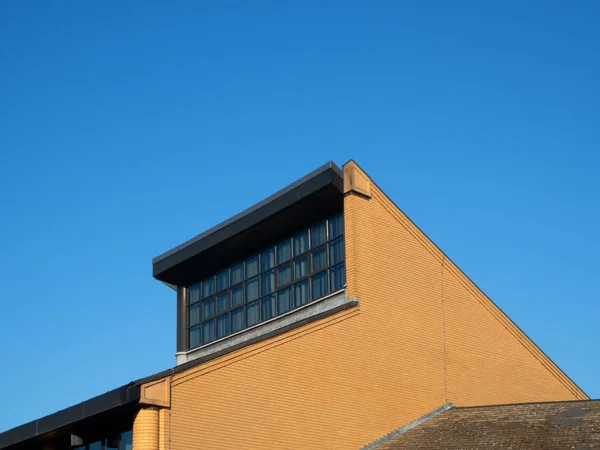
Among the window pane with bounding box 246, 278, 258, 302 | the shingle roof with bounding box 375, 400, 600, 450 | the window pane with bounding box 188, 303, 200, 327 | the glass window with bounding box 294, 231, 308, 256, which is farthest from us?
the window pane with bounding box 188, 303, 200, 327

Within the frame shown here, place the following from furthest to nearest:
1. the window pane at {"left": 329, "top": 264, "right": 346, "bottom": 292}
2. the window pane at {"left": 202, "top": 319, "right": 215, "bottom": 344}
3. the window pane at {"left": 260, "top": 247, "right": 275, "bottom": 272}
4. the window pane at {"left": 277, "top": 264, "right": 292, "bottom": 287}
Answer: the window pane at {"left": 202, "top": 319, "right": 215, "bottom": 344}, the window pane at {"left": 260, "top": 247, "right": 275, "bottom": 272}, the window pane at {"left": 277, "top": 264, "right": 292, "bottom": 287}, the window pane at {"left": 329, "top": 264, "right": 346, "bottom": 292}

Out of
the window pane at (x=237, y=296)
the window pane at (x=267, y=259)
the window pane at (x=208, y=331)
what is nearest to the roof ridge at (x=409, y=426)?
the window pane at (x=267, y=259)

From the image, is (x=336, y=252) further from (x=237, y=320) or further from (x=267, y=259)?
(x=237, y=320)

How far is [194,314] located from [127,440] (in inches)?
471

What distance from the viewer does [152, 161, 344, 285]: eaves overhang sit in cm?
2942

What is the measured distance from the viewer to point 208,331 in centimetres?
3538

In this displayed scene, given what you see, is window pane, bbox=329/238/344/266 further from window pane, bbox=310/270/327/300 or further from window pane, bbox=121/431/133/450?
A: window pane, bbox=121/431/133/450

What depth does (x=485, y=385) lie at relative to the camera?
32031 millimetres

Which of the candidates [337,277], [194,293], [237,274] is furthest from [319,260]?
[194,293]

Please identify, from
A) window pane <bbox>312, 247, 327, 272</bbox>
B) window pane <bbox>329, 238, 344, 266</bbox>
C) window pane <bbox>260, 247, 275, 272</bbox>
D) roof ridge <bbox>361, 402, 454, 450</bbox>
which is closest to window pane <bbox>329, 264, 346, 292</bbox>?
window pane <bbox>329, 238, 344, 266</bbox>

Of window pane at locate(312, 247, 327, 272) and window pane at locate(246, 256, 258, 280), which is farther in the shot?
window pane at locate(246, 256, 258, 280)

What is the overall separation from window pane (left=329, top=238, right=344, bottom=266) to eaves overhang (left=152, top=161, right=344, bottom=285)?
1.06 meters

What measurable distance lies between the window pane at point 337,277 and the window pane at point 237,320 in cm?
502

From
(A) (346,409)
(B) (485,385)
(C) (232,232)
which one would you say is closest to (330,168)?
(C) (232,232)
